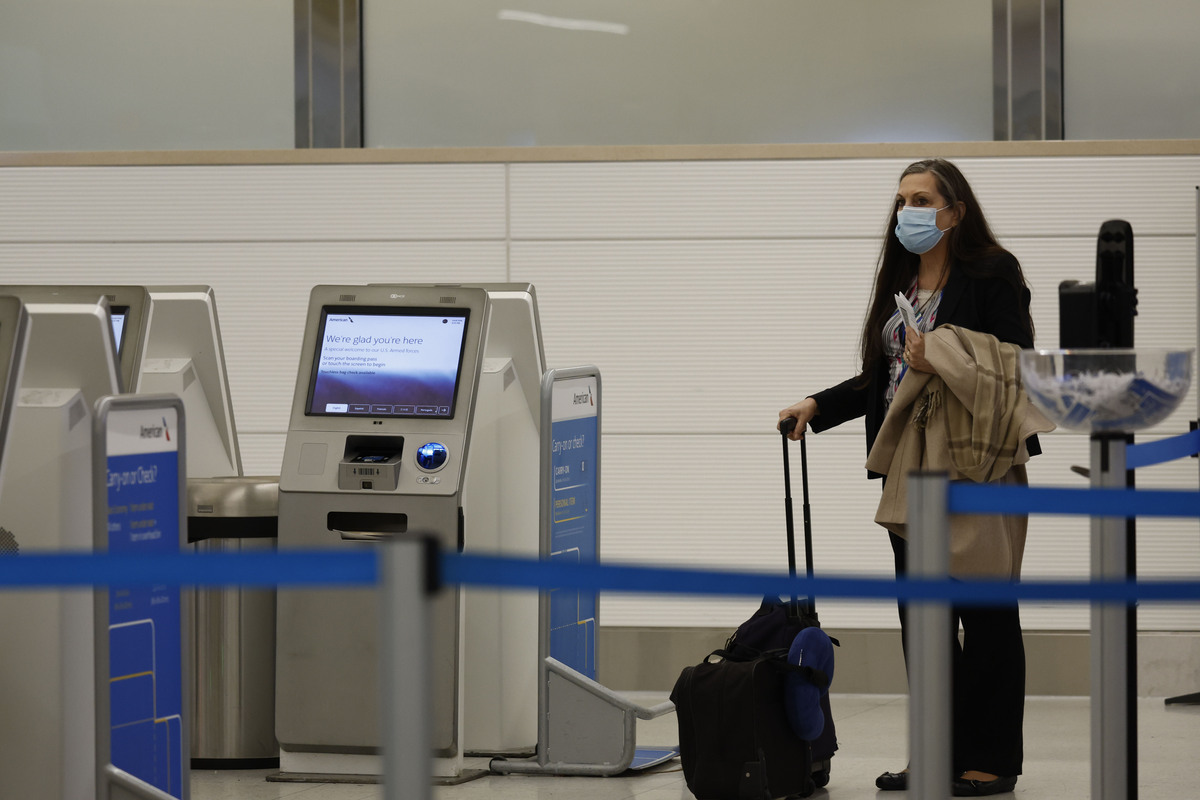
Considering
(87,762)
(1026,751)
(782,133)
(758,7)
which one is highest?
(758,7)

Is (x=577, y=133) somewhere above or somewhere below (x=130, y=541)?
above

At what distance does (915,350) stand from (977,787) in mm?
1113

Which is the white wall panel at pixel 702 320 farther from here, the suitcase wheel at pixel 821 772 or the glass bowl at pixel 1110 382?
the glass bowl at pixel 1110 382

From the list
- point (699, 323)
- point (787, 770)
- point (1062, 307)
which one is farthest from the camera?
point (699, 323)

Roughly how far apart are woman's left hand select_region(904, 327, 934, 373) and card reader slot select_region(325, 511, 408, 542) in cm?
138

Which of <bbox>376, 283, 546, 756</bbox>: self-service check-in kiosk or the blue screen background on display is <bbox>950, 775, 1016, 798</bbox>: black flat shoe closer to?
<bbox>376, 283, 546, 756</bbox>: self-service check-in kiosk

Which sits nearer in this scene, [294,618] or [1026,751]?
[294,618]

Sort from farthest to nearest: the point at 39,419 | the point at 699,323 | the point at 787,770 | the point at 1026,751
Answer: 1. the point at 699,323
2. the point at 1026,751
3. the point at 787,770
4. the point at 39,419

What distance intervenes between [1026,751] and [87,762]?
2.67 m

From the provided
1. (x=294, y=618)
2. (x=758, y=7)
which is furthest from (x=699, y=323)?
(x=294, y=618)

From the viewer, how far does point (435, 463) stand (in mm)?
3711

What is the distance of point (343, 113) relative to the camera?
Result: 18.3 ft

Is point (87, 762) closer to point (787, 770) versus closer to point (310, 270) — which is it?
point (787, 770)

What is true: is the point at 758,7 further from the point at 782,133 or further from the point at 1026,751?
the point at 1026,751
